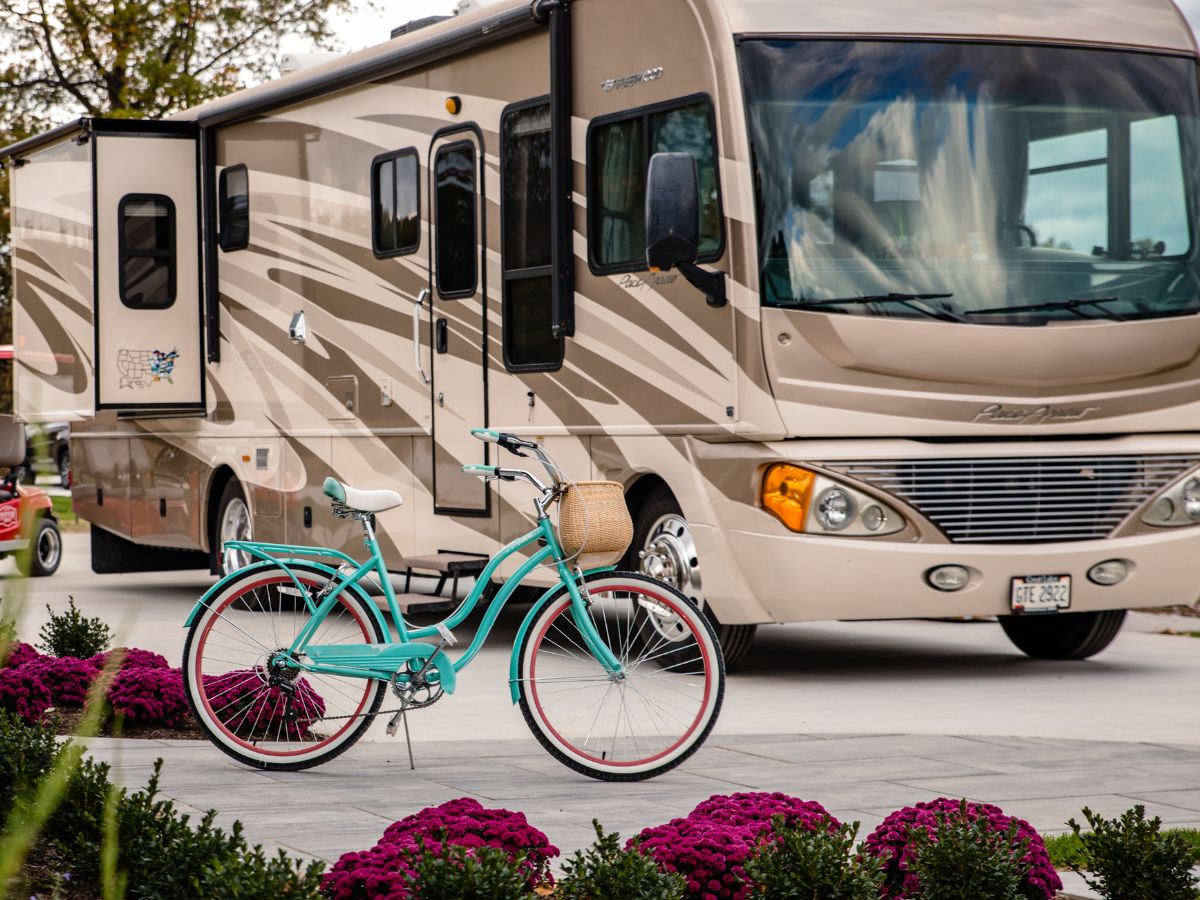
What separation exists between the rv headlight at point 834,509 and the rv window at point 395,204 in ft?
11.2

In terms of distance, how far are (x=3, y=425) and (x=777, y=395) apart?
8179 millimetres

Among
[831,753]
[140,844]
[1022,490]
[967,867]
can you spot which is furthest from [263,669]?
[1022,490]

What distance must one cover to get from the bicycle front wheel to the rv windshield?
2691 mm

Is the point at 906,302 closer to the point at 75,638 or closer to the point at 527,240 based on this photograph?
the point at 527,240

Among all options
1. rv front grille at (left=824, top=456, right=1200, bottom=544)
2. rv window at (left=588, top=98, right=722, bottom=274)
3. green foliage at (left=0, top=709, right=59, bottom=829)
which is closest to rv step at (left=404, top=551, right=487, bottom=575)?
rv window at (left=588, top=98, right=722, bottom=274)

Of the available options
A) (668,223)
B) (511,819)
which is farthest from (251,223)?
(511,819)

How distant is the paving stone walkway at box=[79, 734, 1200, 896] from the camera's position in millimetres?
6086

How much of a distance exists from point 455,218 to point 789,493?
2982 mm

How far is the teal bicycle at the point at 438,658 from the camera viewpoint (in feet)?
22.7

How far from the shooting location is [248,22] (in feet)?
93.2

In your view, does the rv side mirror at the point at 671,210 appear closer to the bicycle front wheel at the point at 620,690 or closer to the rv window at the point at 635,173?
the rv window at the point at 635,173

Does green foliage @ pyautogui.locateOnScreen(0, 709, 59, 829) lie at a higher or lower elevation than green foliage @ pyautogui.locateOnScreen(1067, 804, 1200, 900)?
higher

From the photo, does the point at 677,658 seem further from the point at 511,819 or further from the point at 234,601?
the point at 511,819

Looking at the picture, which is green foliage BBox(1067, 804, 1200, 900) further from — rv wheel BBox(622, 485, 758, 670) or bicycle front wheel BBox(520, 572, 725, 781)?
rv wheel BBox(622, 485, 758, 670)
